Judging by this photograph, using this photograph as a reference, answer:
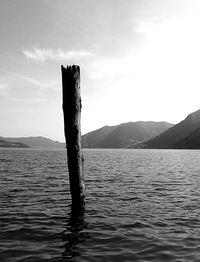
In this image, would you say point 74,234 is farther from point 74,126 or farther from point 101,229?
point 74,126

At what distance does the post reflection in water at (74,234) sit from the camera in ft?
27.4

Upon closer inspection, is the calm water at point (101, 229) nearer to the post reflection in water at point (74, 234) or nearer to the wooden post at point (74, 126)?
the post reflection in water at point (74, 234)

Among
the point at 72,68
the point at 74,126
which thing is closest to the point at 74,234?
the point at 74,126

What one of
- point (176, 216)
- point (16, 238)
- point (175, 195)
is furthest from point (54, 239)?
point (175, 195)

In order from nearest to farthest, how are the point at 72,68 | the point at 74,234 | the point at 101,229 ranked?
the point at 74,234 < the point at 101,229 < the point at 72,68

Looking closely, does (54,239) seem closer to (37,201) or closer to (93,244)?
(93,244)

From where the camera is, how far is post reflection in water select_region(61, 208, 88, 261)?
8.35 meters

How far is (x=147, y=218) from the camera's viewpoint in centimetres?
1216

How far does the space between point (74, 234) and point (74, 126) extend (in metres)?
4.74

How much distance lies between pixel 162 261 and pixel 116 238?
2154 mm

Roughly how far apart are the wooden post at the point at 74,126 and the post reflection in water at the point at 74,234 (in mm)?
720

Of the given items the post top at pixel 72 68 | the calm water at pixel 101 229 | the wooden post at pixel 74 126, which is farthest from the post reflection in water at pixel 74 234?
the post top at pixel 72 68

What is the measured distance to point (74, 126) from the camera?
41.3ft

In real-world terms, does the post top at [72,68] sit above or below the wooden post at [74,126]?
above
